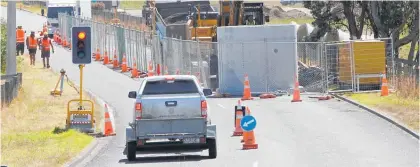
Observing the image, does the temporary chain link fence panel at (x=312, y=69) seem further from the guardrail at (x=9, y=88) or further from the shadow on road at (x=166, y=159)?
the shadow on road at (x=166, y=159)

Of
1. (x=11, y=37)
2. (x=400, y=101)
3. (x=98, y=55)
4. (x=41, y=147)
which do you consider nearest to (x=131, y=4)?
(x=98, y=55)

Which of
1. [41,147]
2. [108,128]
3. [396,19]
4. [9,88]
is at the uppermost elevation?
[396,19]

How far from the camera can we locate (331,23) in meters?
49.6

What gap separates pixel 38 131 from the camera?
25.0m

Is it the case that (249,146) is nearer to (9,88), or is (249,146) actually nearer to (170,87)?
(170,87)

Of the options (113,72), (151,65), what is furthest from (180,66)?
(113,72)

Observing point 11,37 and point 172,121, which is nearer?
point 172,121

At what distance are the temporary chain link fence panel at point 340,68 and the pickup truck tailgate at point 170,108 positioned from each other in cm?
1723

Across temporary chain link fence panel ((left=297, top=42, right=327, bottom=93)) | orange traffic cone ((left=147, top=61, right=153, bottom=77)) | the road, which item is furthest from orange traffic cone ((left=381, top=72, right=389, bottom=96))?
orange traffic cone ((left=147, top=61, right=153, bottom=77))

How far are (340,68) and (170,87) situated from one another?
1802 centimetres

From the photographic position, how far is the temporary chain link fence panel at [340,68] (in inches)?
1457

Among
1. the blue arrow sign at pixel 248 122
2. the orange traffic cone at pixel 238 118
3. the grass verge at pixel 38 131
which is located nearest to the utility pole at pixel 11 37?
the grass verge at pixel 38 131

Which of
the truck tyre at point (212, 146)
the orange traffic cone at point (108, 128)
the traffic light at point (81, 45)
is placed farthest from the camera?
the traffic light at point (81, 45)

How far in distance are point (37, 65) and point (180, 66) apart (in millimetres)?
8802
